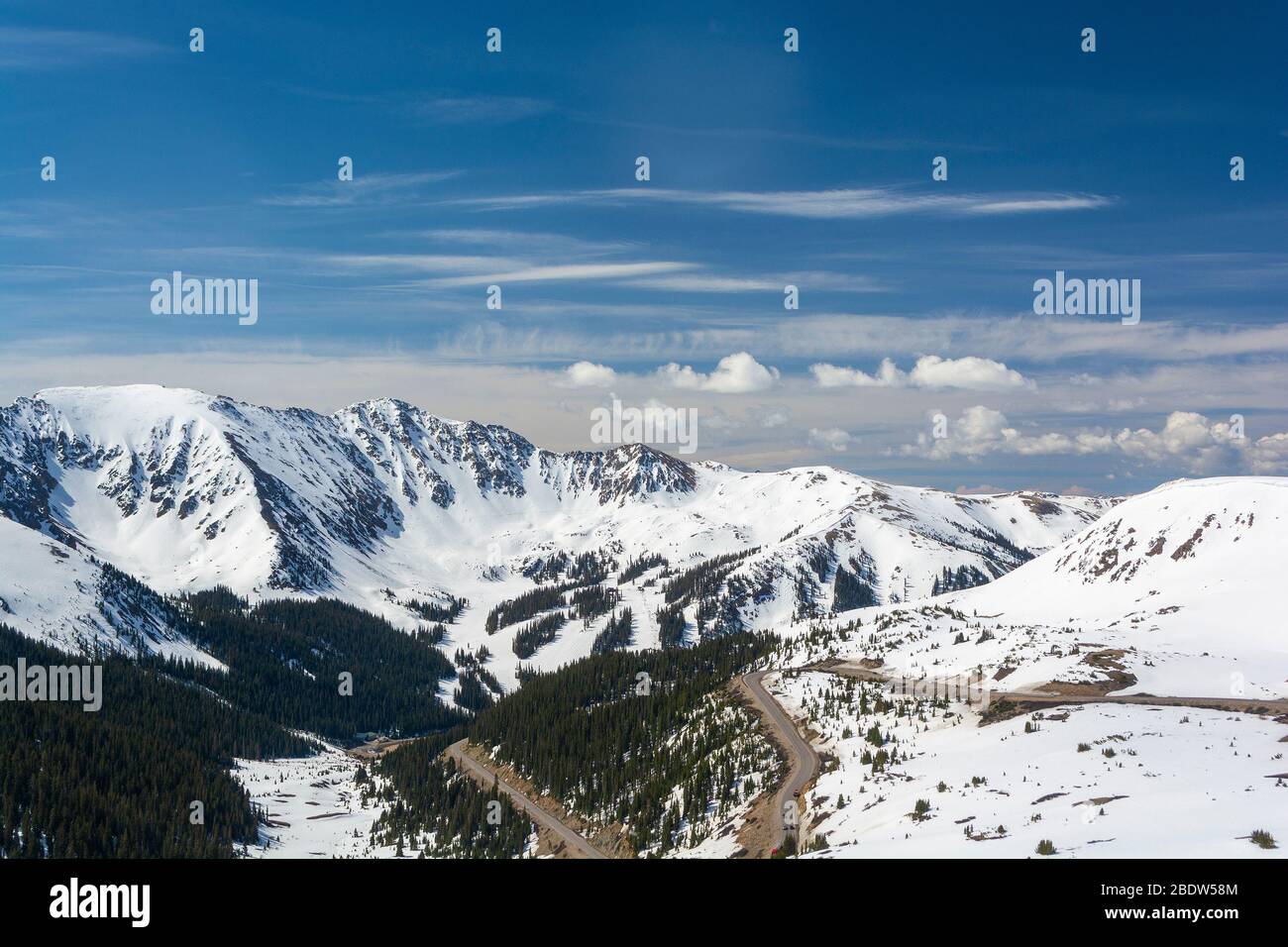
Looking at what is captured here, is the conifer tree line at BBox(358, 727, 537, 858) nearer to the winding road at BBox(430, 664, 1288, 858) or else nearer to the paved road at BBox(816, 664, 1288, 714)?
the winding road at BBox(430, 664, 1288, 858)

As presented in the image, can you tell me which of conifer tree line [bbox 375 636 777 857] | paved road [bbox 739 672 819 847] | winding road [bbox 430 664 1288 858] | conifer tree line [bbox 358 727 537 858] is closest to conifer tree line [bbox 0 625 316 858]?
conifer tree line [bbox 358 727 537 858]

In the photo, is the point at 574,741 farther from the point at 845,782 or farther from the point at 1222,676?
the point at 1222,676

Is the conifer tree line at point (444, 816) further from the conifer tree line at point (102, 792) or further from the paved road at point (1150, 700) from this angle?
the paved road at point (1150, 700)

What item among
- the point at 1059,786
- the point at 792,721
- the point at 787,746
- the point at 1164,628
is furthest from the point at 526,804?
the point at 1164,628
